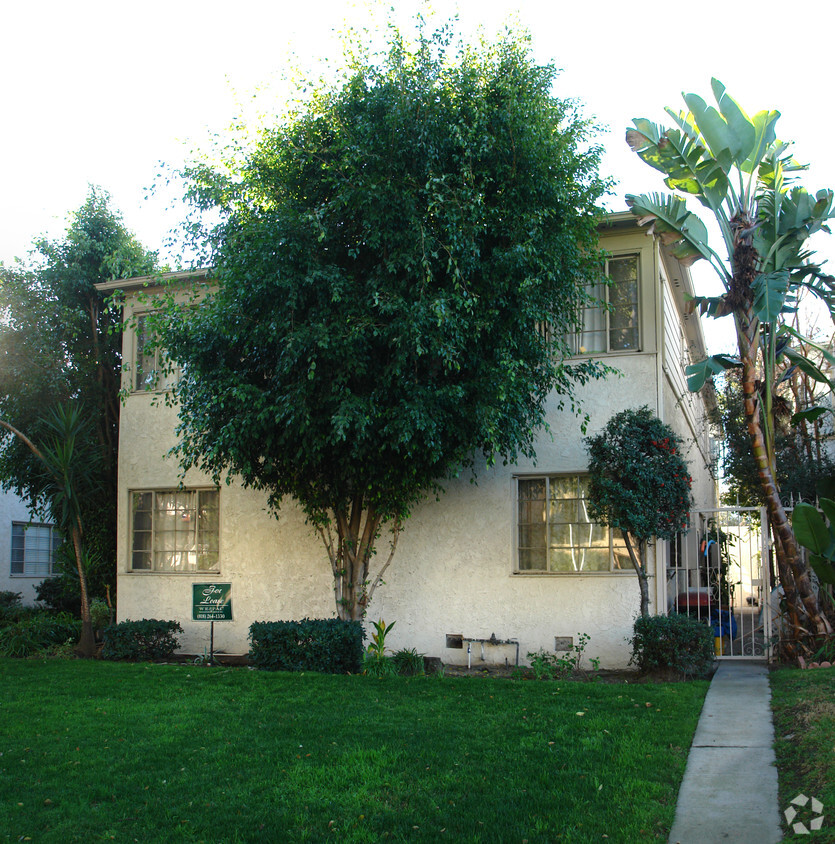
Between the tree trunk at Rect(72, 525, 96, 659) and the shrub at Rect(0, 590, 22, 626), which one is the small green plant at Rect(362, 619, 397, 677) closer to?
the tree trunk at Rect(72, 525, 96, 659)

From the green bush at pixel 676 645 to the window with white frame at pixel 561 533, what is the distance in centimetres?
155

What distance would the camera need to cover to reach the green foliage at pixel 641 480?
10.7 meters

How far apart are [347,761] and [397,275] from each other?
241 inches

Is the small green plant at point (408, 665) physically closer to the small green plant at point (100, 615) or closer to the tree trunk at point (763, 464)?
the tree trunk at point (763, 464)

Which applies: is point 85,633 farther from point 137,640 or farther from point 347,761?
point 347,761

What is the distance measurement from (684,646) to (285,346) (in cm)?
605

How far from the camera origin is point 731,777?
233 inches

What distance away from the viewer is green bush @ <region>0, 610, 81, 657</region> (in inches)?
541

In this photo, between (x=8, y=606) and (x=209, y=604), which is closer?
(x=209, y=604)

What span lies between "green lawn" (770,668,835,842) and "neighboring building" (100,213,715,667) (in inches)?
119

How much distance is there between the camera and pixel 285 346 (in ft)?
34.2

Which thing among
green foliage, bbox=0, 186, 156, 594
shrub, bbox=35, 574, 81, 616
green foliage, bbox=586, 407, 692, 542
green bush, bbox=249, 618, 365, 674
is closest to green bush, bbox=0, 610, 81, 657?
green foliage, bbox=0, 186, 156, 594

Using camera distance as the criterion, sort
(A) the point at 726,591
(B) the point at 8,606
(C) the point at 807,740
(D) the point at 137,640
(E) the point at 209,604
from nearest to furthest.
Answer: (C) the point at 807,740, (A) the point at 726,591, (D) the point at 137,640, (E) the point at 209,604, (B) the point at 8,606

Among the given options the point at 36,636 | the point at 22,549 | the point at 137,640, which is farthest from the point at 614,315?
the point at 22,549
